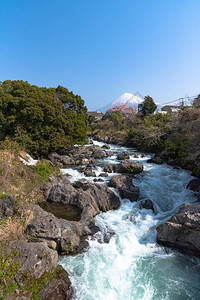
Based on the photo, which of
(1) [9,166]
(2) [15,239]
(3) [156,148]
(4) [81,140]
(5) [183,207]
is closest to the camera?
(2) [15,239]

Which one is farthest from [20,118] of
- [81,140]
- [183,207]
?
[183,207]

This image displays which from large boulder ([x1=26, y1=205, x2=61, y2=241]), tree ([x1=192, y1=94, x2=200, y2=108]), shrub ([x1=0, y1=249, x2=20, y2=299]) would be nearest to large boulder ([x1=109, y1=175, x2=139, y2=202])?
large boulder ([x1=26, y1=205, x2=61, y2=241])

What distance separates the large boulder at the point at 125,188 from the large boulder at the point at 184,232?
3449 millimetres

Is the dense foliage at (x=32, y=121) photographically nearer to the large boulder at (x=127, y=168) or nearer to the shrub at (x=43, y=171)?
the shrub at (x=43, y=171)

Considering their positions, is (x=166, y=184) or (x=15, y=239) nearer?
(x=15, y=239)

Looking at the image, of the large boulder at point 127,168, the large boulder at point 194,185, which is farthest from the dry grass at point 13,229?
the large boulder at point 194,185

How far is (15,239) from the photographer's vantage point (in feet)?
18.7

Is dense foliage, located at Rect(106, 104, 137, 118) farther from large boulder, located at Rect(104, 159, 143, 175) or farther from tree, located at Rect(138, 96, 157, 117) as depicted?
large boulder, located at Rect(104, 159, 143, 175)

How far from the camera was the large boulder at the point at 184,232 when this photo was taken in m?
6.36

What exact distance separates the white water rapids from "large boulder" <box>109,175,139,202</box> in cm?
129

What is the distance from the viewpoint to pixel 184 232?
6.55 meters

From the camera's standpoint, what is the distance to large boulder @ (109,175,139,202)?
10377mm

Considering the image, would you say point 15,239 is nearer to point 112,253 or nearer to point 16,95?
point 112,253

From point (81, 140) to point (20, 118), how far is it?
7.10m
